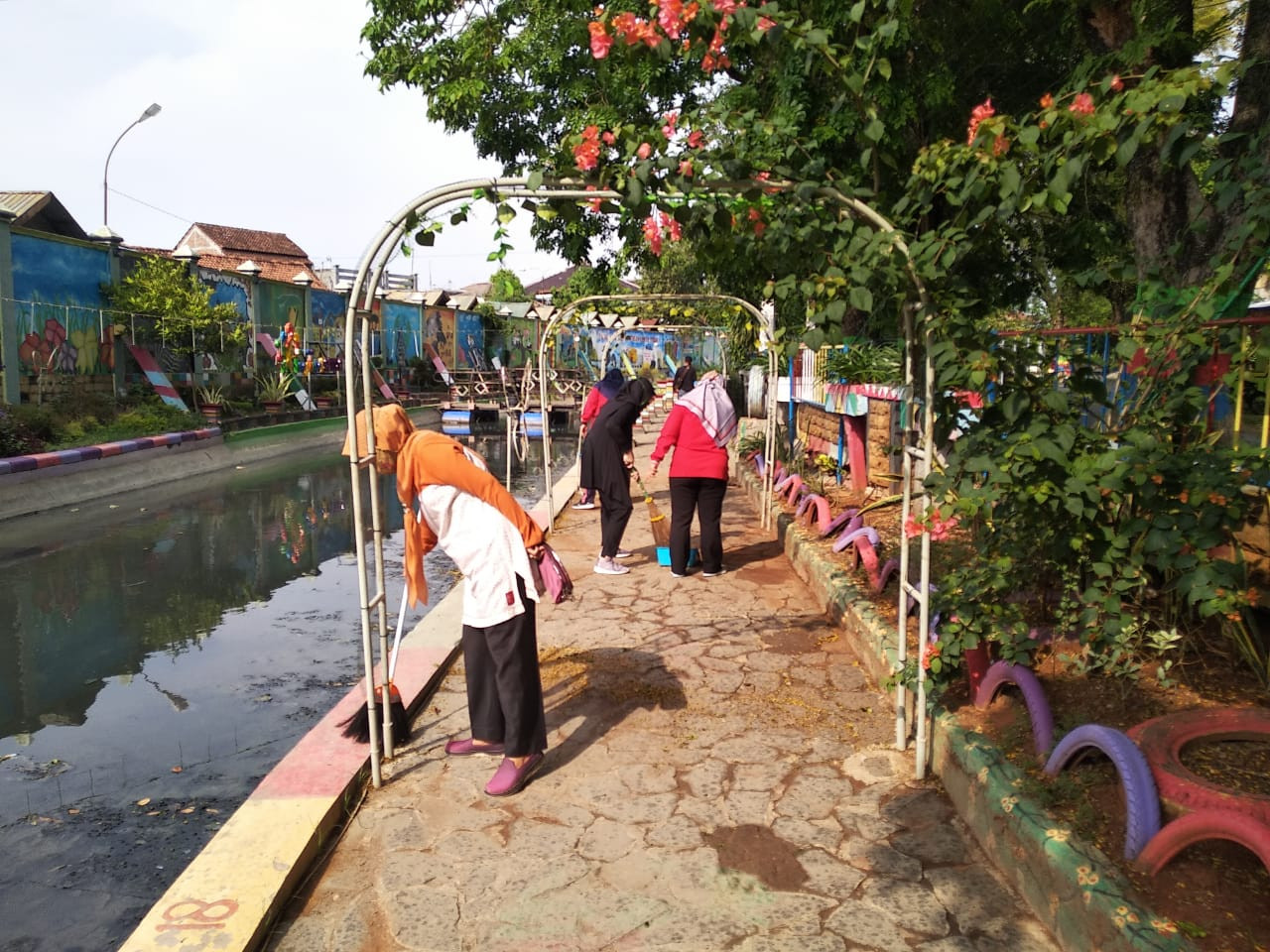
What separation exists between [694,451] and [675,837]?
395 cm

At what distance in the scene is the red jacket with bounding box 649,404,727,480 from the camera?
705 centimetres

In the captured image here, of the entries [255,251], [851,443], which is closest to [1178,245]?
[851,443]

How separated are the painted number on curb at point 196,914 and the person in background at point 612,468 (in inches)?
187

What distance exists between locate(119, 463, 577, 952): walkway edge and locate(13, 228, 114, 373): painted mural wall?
1422 cm

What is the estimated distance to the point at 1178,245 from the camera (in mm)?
3637

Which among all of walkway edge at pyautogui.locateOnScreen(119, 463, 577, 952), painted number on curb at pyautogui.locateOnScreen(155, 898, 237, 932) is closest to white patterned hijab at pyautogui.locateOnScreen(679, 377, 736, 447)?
walkway edge at pyautogui.locateOnScreen(119, 463, 577, 952)

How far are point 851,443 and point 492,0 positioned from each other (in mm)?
7606

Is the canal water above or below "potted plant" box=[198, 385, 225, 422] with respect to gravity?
below

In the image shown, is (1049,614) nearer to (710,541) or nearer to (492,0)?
(710,541)

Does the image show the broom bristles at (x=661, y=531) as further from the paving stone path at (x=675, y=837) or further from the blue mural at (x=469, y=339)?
the blue mural at (x=469, y=339)

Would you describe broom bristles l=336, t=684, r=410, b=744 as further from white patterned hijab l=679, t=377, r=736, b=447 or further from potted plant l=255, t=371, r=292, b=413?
potted plant l=255, t=371, r=292, b=413

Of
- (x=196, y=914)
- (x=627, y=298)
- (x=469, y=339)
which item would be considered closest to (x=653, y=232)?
(x=196, y=914)

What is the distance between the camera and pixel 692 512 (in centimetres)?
734

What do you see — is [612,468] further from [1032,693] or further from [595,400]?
[1032,693]
